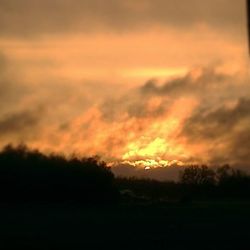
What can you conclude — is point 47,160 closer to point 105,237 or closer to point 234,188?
point 234,188

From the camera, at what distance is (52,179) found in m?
96.4

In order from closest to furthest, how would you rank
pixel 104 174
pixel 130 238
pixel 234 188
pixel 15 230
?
pixel 130 238, pixel 15 230, pixel 104 174, pixel 234 188

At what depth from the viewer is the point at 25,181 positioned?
94375 millimetres

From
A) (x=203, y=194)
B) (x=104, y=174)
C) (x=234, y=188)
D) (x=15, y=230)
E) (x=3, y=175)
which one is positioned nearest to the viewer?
(x=15, y=230)

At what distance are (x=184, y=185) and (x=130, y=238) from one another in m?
128

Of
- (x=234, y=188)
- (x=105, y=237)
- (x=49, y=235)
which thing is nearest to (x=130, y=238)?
(x=105, y=237)

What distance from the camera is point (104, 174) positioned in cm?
10025

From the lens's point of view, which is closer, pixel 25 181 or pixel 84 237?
pixel 84 237

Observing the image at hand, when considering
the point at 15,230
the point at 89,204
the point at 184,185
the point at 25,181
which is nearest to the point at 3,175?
the point at 25,181

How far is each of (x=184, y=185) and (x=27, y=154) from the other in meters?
67.5

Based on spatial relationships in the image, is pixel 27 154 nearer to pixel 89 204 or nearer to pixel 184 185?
pixel 89 204

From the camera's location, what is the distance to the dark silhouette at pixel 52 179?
93.5 meters

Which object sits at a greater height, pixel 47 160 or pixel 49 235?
pixel 47 160

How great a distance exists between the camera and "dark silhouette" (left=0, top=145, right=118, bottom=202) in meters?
93.5
